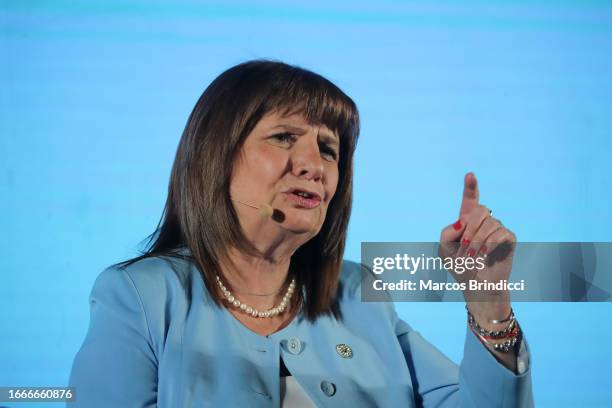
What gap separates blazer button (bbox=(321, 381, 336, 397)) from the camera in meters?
1.29

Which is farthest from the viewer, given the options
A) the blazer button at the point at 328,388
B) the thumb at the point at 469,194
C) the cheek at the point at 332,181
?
the cheek at the point at 332,181

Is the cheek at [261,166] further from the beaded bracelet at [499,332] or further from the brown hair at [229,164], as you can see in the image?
the beaded bracelet at [499,332]

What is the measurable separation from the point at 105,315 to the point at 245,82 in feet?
1.64

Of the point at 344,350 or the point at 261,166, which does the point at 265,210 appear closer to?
the point at 261,166

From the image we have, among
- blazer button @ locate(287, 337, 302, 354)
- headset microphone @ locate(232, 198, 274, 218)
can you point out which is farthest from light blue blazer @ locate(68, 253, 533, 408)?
headset microphone @ locate(232, 198, 274, 218)

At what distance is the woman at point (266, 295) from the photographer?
3.99ft

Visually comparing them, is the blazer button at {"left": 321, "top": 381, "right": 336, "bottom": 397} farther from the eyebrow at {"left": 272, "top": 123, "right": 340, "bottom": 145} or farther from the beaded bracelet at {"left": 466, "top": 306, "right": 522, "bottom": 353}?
the eyebrow at {"left": 272, "top": 123, "right": 340, "bottom": 145}

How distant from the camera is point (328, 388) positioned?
4.26 ft

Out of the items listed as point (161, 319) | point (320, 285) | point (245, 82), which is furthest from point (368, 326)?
point (245, 82)

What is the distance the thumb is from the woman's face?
302 millimetres

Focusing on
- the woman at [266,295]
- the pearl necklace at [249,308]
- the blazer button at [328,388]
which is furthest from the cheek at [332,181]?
the blazer button at [328,388]

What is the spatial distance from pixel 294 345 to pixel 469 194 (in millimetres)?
414

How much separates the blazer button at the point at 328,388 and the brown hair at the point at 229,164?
0.47 feet

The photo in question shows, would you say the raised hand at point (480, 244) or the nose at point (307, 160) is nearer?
the raised hand at point (480, 244)
